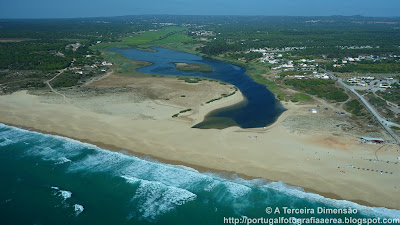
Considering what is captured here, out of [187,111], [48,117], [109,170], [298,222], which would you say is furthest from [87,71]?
[298,222]

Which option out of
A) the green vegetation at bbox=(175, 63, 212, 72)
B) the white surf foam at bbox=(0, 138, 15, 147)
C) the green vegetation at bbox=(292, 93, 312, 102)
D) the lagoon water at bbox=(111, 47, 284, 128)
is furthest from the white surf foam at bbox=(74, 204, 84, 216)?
the green vegetation at bbox=(175, 63, 212, 72)

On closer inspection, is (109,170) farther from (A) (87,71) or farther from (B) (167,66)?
(B) (167,66)

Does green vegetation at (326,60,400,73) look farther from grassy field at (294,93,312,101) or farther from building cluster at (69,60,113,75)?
building cluster at (69,60,113,75)

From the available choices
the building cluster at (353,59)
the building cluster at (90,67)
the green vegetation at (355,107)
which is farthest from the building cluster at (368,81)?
the building cluster at (90,67)

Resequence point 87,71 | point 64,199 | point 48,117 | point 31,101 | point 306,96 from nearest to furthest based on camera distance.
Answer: point 64,199 → point 48,117 → point 31,101 → point 306,96 → point 87,71

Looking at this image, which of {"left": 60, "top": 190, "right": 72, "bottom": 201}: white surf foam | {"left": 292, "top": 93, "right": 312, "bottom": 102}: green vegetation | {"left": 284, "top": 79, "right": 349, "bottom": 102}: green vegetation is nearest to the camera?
{"left": 60, "top": 190, "right": 72, "bottom": 201}: white surf foam

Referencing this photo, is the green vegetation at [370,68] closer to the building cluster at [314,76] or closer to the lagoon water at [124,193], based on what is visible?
the building cluster at [314,76]
